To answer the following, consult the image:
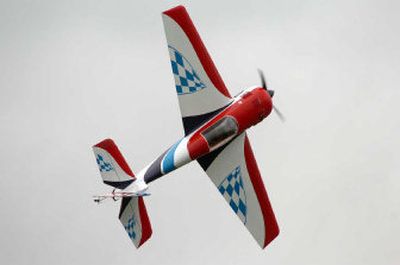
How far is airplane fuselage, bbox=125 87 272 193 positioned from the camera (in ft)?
64.9

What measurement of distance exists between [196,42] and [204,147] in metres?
3.51

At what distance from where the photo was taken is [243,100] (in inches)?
798

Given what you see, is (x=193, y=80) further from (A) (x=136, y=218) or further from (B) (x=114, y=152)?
(A) (x=136, y=218)

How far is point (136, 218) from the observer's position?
20953 millimetres

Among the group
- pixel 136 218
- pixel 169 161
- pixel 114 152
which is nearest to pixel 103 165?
pixel 114 152

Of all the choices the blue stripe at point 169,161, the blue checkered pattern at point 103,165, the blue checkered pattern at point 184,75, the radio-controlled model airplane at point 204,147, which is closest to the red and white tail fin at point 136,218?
the radio-controlled model airplane at point 204,147

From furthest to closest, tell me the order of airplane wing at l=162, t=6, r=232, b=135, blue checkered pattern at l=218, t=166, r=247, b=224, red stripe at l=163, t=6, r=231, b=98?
blue checkered pattern at l=218, t=166, r=247, b=224, airplane wing at l=162, t=6, r=232, b=135, red stripe at l=163, t=6, r=231, b=98

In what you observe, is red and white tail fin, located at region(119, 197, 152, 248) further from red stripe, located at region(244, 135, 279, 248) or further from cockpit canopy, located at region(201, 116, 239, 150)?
red stripe, located at region(244, 135, 279, 248)

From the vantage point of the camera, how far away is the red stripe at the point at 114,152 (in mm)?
21219

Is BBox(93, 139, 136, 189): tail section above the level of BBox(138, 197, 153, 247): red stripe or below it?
above

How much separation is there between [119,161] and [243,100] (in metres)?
4.81

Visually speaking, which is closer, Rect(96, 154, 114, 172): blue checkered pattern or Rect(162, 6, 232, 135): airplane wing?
Rect(162, 6, 232, 135): airplane wing

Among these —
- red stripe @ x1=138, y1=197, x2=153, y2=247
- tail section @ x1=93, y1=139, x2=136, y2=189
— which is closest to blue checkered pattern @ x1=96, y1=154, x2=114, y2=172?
tail section @ x1=93, y1=139, x2=136, y2=189

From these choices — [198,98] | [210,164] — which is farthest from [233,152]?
[198,98]
